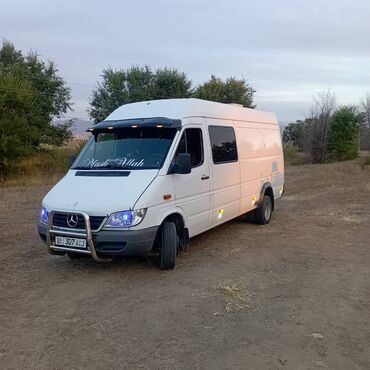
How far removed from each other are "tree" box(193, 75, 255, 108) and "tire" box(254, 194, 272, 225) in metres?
30.8

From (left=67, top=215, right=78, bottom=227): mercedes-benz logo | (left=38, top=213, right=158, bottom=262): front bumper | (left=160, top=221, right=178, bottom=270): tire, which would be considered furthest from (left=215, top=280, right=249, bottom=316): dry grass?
(left=67, top=215, right=78, bottom=227): mercedes-benz logo

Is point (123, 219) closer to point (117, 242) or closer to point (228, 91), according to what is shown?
point (117, 242)

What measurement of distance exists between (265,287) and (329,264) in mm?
1531

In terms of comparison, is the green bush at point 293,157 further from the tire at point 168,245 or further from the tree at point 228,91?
the tire at point 168,245

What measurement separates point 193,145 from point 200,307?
2948 millimetres

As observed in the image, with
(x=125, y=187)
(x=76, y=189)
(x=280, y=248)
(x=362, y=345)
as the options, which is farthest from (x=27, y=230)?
(x=362, y=345)

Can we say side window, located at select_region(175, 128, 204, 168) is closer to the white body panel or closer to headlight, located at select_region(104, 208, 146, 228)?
the white body panel

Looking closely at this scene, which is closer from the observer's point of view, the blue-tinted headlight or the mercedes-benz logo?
the blue-tinted headlight

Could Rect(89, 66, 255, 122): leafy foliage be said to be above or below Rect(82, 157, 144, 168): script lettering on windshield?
above

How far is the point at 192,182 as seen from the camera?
7211 millimetres

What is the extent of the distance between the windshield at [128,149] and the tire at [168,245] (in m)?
0.87

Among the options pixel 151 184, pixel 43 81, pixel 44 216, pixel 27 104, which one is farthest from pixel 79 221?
pixel 43 81

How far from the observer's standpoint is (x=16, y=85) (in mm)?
25922

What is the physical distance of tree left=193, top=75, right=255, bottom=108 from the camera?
40.7 meters
